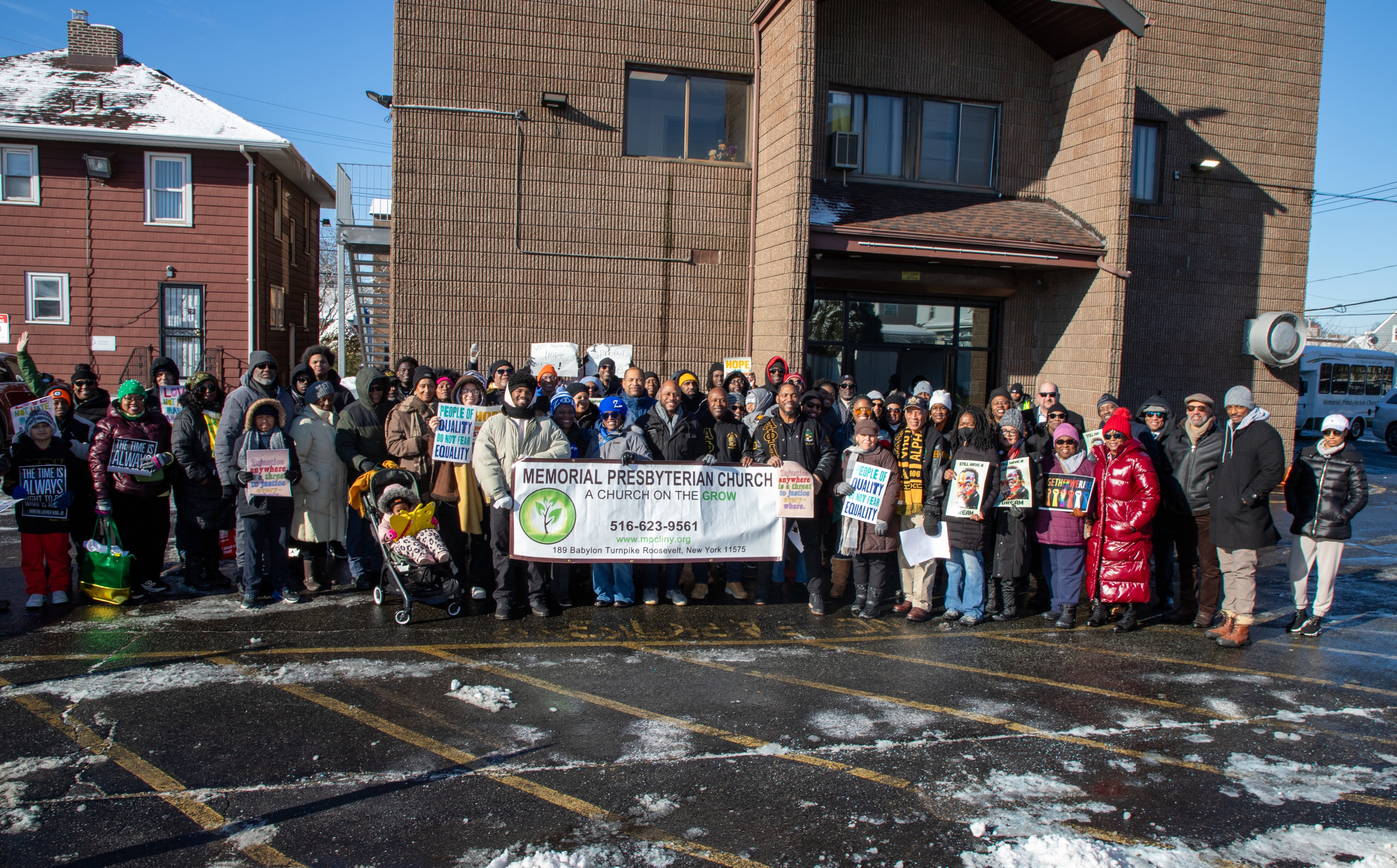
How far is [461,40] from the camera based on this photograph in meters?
12.6

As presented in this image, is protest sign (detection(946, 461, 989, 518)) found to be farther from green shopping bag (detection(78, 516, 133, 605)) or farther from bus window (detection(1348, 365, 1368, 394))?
bus window (detection(1348, 365, 1368, 394))

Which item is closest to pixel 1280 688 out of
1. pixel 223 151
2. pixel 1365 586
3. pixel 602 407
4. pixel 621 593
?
pixel 1365 586

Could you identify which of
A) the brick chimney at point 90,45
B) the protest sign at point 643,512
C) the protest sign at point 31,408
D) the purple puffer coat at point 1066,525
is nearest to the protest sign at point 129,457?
the protest sign at point 31,408

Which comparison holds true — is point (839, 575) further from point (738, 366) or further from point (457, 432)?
point (738, 366)

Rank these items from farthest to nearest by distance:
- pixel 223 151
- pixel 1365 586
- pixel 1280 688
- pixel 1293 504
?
pixel 223 151 → pixel 1365 586 → pixel 1293 504 → pixel 1280 688

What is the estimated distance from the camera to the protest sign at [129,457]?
735 cm

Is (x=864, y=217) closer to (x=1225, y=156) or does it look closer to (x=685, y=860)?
(x=1225, y=156)

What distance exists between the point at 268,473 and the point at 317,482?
48cm

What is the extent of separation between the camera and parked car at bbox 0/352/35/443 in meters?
14.7

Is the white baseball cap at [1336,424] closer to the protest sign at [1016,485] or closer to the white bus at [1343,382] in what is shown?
the protest sign at [1016,485]

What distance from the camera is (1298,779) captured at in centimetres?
470

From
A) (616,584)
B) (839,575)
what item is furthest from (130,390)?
(839,575)

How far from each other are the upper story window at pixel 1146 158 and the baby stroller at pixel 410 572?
13344 mm

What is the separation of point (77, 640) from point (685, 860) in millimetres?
5257
